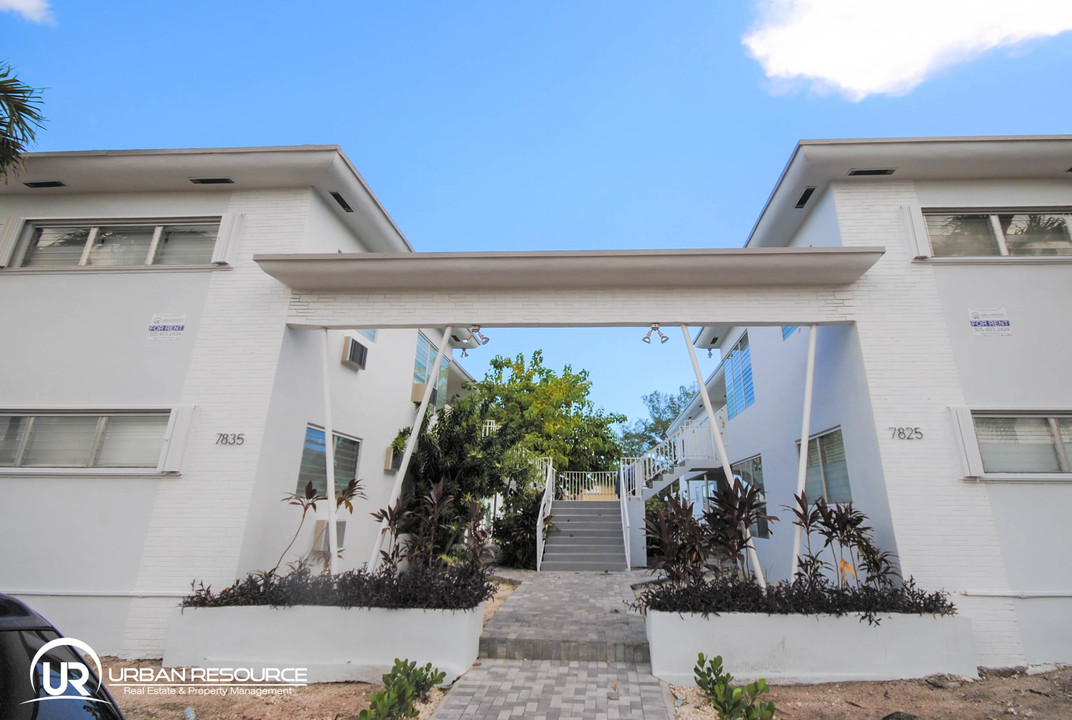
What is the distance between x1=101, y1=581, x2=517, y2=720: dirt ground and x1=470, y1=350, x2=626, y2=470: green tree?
13.1m

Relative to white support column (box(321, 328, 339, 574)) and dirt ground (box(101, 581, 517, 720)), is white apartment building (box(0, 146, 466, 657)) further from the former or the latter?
dirt ground (box(101, 581, 517, 720))

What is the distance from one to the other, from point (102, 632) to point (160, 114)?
8.71 m

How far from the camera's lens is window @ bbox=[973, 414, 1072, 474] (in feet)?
17.1

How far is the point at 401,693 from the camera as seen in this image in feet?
11.6

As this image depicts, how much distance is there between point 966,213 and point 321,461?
923 cm

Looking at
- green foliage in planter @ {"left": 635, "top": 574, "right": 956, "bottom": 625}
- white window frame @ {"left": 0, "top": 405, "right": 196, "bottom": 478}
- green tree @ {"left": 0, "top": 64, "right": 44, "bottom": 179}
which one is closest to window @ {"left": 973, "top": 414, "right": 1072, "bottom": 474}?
green foliage in planter @ {"left": 635, "top": 574, "right": 956, "bottom": 625}

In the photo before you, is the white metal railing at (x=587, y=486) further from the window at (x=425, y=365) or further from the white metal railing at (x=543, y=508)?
the window at (x=425, y=365)

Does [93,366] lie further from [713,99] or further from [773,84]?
[773,84]

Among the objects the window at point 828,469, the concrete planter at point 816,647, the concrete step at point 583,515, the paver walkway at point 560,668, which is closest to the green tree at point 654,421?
the concrete step at point 583,515

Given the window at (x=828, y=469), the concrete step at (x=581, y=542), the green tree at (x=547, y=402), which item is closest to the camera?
the window at (x=828, y=469)

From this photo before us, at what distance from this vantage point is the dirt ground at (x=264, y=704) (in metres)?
3.82

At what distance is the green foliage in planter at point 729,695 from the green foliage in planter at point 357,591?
2.23m

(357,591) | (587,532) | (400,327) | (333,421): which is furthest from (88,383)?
(587,532)

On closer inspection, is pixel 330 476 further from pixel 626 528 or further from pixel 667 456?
pixel 667 456
